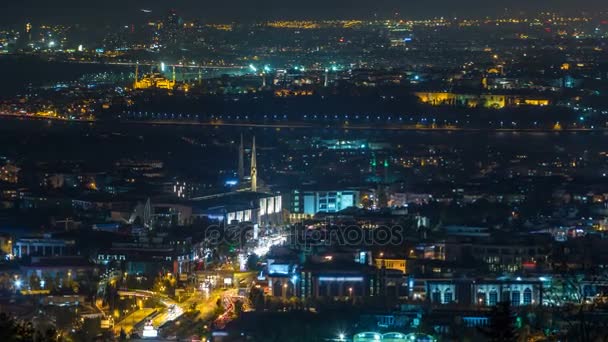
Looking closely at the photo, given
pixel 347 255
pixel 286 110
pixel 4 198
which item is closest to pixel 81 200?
pixel 4 198

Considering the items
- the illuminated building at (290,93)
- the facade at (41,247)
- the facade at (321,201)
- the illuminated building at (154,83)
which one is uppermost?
the facade at (41,247)

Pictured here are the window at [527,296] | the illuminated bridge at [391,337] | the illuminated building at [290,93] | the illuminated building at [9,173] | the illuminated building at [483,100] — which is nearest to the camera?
the illuminated bridge at [391,337]

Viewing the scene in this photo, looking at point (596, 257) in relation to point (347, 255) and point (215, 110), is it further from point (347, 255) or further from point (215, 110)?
point (215, 110)

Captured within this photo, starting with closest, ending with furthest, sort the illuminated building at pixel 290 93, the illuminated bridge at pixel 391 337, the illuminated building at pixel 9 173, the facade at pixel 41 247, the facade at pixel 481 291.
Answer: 1. the illuminated bridge at pixel 391 337
2. the facade at pixel 481 291
3. the facade at pixel 41 247
4. the illuminated building at pixel 9 173
5. the illuminated building at pixel 290 93

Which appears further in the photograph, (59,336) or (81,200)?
(81,200)

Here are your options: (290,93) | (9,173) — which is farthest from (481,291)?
(290,93)

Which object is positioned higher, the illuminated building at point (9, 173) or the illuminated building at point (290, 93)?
the illuminated building at point (9, 173)

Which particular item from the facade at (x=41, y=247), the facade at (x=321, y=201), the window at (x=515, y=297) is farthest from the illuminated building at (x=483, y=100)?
the window at (x=515, y=297)

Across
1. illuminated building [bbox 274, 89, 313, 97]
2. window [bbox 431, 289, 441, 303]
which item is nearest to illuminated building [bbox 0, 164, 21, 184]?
window [bbox 431, 289, 441, 303]

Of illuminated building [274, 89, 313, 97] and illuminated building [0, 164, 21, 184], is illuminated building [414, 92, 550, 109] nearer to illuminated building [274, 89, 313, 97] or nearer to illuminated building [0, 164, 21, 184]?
illuminated building [274, 89, 313, 97]

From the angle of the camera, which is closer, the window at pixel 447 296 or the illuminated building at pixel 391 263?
the window at pixel 447 296

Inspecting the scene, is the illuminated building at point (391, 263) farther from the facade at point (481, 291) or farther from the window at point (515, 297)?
the window at point (515, 297)
